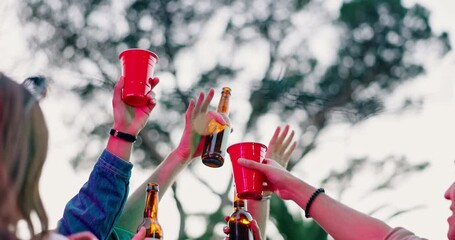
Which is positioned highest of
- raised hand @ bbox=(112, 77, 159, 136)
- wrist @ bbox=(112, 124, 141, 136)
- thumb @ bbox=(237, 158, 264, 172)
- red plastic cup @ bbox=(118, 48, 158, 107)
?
red plastic cup @ bbox=(118, 48, 158, 107)

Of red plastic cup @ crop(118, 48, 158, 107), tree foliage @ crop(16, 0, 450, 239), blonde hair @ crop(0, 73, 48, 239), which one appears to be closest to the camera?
blonde hair @ crop(0, 73, 48, 239)

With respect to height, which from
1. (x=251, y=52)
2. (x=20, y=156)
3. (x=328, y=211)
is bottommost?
(x=20, y=156)

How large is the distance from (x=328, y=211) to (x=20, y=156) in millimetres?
771

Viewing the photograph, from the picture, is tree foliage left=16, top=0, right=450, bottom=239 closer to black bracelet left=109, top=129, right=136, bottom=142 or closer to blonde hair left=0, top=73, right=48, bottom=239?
black bracelet left=109, top=129, right=136, bottom=142

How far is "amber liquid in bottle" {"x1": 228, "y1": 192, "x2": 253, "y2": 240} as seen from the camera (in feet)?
4.57

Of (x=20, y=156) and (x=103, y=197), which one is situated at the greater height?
(x=103, y=197)

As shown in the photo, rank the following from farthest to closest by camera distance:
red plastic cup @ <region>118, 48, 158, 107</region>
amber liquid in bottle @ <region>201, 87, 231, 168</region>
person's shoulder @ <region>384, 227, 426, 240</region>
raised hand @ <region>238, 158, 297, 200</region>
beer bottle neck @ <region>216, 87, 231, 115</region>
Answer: beer bottle neck @ <region>216, 87, 231, 115</region> → amber liquid in bottle @ <region>201, 87, 231, 168</region> → red plastic cup @ <region>118, 48, 158, 107</region> → raised hand @ <region>238, 158, 297, 200</region> → person's shoulder @ <region>384, 227, 426, 240</region>

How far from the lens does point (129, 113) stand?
1446 mm

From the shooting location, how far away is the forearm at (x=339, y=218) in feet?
3.98

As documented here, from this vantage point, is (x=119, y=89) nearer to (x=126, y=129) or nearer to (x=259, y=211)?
(x=126, y=129)

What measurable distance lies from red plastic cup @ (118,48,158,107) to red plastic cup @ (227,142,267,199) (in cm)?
27

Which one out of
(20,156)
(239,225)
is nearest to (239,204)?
(239,225)

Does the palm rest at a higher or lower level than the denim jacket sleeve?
higher

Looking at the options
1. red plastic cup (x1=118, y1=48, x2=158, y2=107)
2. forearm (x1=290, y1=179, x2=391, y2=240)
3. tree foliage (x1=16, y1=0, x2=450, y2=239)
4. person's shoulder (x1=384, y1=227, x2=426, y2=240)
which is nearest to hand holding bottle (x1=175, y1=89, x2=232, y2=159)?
red plastic cup (x1=118, y1=48, x2=158, y2=107)
